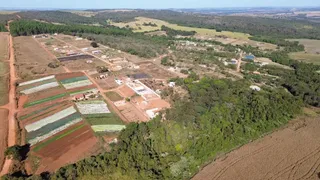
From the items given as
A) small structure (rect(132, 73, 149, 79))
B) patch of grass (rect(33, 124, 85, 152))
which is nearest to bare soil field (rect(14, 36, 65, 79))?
small structure (rect(132, 73, 149, 79))

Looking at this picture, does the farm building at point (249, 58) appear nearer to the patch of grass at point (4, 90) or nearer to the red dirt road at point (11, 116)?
the red dirt road at point (11, 116)

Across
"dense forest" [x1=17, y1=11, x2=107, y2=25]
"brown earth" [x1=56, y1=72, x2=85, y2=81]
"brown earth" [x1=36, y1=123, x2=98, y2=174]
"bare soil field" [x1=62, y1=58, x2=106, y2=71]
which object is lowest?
"brown earth" [x1=36, y1=123, x2=98, y2=174]

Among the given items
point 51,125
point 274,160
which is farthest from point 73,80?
point 274,160

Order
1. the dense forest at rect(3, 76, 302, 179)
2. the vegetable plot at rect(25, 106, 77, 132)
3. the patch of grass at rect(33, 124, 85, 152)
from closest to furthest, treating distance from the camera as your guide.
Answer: the dense forest at rect(3, 76, 302, 179)
the patch of grass at rect(33, 124, 85, 152)
the vegetable plot at rect(25, 106, 77, 132)

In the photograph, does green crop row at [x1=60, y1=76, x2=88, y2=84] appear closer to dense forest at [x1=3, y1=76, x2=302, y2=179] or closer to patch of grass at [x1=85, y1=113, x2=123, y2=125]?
patch of grass at [x1=85, y1=113, x2=123, y2=125]

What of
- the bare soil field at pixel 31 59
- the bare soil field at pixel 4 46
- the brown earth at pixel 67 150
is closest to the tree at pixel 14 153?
the brown earth at pixel 67 150

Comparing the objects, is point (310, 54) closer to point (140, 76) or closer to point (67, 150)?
point (140, 76)

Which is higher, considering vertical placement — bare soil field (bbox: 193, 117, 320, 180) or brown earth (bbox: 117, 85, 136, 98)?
brown earth (bbox: 117, 85, 136, 98)
